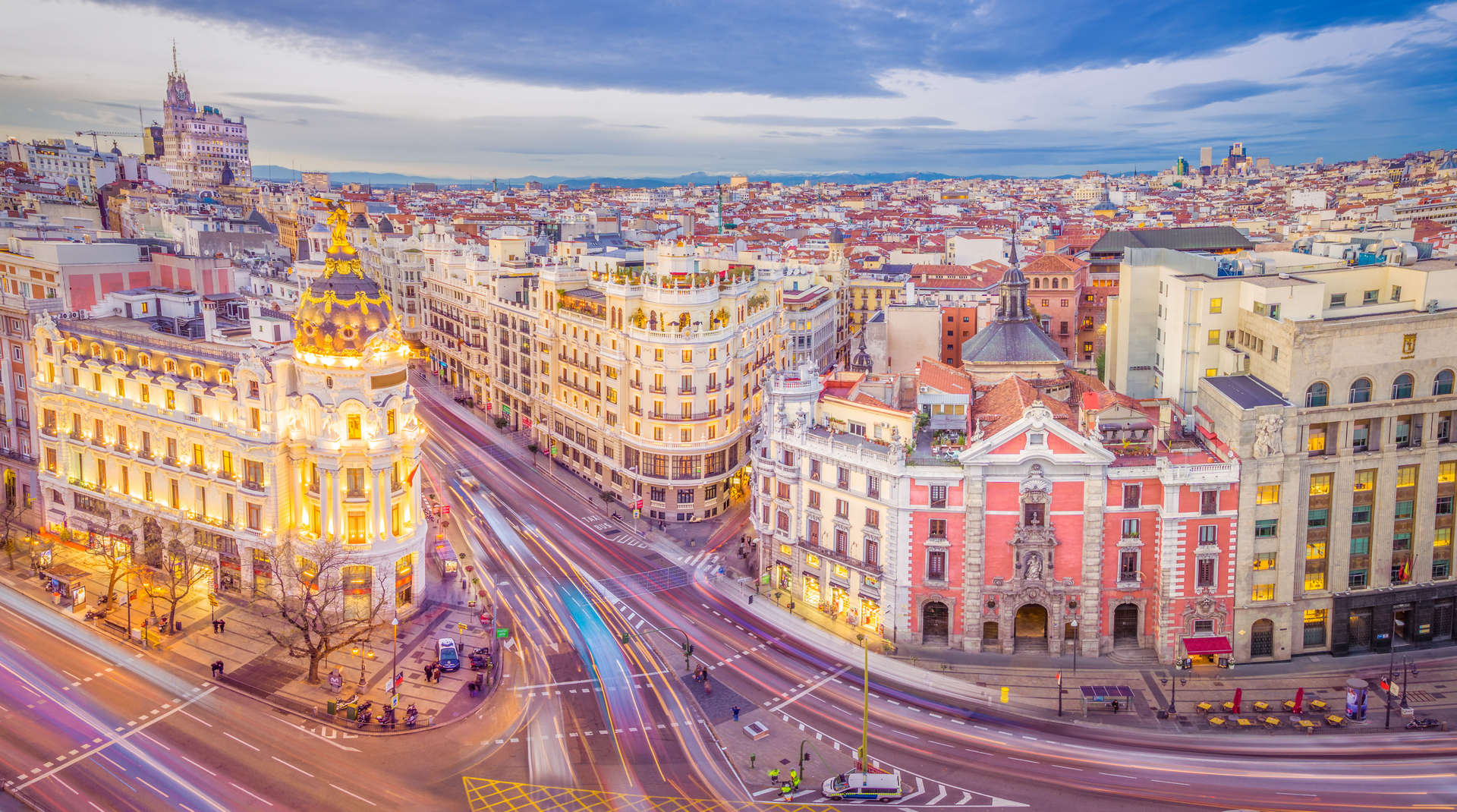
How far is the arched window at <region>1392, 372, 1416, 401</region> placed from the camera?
89.9 meters

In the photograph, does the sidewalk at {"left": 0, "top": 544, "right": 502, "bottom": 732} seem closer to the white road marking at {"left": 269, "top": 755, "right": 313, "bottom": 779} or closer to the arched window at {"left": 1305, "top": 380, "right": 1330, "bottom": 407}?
the white road marking at {"left": 269, "top": 755, "right": 313, "bottom": 779}

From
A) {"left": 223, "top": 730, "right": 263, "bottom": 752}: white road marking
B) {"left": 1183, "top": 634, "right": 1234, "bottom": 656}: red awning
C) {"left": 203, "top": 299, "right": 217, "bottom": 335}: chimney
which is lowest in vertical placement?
{"left": 223, "top": 730, "right": 263, "bottom": 752}: white road marking

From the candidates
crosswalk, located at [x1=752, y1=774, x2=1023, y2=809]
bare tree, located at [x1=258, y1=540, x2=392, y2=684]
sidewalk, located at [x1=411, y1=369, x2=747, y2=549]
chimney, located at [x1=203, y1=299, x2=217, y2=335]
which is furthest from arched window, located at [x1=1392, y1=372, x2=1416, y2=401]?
chimney, located at [x1=203, y1=299, x2=217, y2=335]

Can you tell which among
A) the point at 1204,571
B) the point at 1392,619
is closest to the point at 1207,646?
the point at 1204,571

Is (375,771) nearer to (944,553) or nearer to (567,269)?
(944,553)

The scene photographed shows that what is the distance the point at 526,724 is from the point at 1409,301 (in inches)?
→ 3310

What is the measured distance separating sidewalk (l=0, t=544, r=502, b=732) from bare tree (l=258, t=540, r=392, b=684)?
1.37m

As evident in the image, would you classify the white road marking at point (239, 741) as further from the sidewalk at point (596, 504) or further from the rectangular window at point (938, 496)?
the rectangular window at point (938, 496)

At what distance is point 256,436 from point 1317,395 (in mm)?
89222

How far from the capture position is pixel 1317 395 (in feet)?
292

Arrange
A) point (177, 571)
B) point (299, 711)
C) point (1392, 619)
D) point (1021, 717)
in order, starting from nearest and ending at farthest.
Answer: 1. point (299, 711)
2. point (1021, 717)
3. point (1392, 619)
4. point (177, 571)

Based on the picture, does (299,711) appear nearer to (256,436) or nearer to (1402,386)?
(256,436)

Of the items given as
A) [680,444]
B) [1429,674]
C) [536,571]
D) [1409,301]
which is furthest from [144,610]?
[1409,301]

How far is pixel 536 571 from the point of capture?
356 feet
